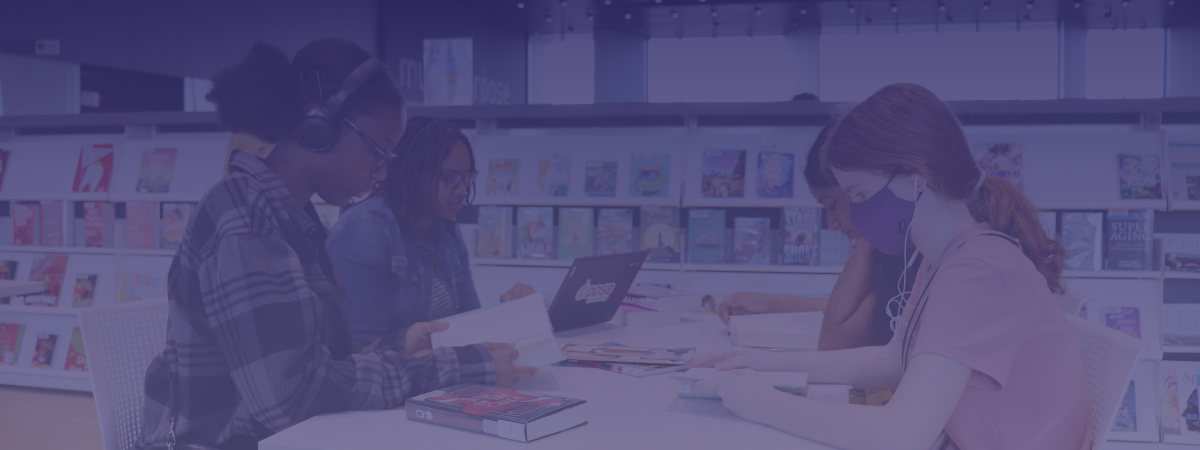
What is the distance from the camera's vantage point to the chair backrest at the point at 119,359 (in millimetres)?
1506

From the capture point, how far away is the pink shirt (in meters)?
1.06

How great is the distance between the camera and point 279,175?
1393mm

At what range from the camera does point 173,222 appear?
4.40 meters

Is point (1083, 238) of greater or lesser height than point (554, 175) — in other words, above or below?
below

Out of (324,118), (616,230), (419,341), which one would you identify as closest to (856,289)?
(419,341)

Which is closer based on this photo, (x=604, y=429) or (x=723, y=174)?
(x=604, y=429)

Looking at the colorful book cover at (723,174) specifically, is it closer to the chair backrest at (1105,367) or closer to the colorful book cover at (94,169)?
the chair backrest at (1105,367)

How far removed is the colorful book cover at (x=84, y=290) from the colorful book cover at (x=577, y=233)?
287 cm

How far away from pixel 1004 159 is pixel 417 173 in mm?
2842

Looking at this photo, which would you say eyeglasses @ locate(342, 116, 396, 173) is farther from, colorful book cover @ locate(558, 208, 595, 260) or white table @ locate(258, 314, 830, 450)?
colorful book cover @ locate(558, 208, 595, 260)

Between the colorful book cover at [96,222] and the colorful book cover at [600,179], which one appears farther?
the colorful book cover at [96,222]

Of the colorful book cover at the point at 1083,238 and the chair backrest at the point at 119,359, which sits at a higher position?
the colorful book cover at the point at 1083,238

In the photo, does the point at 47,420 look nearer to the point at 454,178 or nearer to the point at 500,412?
the point at 454,178

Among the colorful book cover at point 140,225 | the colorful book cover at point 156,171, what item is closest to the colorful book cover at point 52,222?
the colorful book cover at point 140,225
